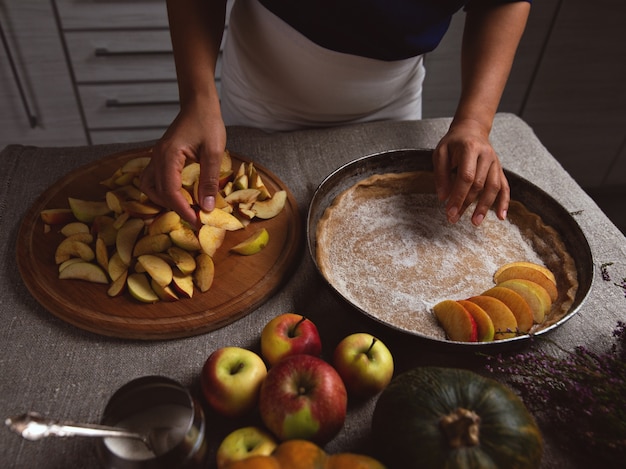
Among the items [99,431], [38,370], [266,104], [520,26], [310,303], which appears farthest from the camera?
[266,104]

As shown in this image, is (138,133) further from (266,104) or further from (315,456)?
(315,456)

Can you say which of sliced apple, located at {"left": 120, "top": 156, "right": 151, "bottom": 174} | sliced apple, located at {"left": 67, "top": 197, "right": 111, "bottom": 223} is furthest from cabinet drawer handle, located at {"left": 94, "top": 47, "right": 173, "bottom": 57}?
sliced apple, located at {"left": 67, "top": 197, "right": 111, "bottom": 223}

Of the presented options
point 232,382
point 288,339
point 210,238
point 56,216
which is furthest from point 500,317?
point 56,216

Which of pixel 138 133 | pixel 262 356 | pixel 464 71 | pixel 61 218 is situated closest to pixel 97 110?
pixel 138 133

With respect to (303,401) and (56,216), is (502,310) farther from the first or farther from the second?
(56,216)

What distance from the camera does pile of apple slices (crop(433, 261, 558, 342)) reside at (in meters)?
0.89

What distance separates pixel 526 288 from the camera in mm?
978

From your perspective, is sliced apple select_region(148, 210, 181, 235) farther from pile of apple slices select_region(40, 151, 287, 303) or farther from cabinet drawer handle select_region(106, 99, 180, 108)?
cabinet drawer handle select_region(106, 99, 180, 108)

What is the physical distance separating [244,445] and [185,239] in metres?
0.47

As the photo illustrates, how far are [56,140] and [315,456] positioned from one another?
8.42 feet

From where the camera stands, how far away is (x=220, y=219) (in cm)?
113

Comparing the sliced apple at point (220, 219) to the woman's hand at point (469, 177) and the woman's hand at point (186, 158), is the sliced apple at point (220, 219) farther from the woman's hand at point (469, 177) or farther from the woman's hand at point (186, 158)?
the woman's hand at point (469, 177)

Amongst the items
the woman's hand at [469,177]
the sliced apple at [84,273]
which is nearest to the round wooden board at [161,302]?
the sliced apple at [84,273]

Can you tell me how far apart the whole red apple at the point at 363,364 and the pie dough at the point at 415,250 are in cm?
10
